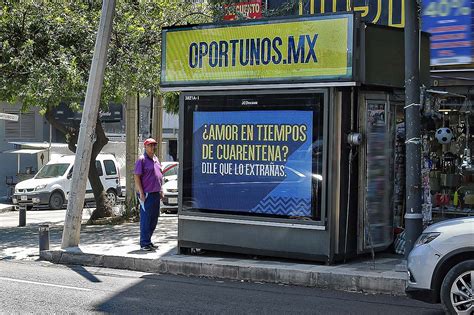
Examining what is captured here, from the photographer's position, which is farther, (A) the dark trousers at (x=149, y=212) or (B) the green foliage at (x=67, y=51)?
(B) the green foliage at (x=67, y=51)

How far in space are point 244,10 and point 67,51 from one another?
411 centimetres

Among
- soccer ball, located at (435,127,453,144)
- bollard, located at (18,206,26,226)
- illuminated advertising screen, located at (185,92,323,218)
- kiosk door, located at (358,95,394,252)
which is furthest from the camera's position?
bollard, located at (18,206,26,226)

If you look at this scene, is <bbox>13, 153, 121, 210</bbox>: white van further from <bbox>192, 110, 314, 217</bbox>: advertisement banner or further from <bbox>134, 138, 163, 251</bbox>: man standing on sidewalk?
<bbox>192, 110, 314, 217</bbox>: advertisement banner

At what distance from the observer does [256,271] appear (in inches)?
379

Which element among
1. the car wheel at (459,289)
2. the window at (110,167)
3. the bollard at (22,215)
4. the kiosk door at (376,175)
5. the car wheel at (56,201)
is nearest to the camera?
the car wheel at (459,289)

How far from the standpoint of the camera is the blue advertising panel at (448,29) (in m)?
10.9

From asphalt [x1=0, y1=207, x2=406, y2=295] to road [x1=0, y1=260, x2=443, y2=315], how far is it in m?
0.23

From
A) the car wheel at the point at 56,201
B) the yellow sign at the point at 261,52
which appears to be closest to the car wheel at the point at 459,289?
the yellow sign at the point at 261,52

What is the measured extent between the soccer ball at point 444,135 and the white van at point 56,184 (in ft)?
46.5

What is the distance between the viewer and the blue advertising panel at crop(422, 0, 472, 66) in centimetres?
1090

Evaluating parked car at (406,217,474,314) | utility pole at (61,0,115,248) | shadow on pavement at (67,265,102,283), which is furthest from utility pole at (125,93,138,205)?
parked car at (406,217,474,314)

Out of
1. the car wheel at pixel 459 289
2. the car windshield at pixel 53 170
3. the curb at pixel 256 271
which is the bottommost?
the curb at pixel 256 271

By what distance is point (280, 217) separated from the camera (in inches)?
398

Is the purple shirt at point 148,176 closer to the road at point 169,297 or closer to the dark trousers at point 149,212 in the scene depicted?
the dark trousers at point 149,212
